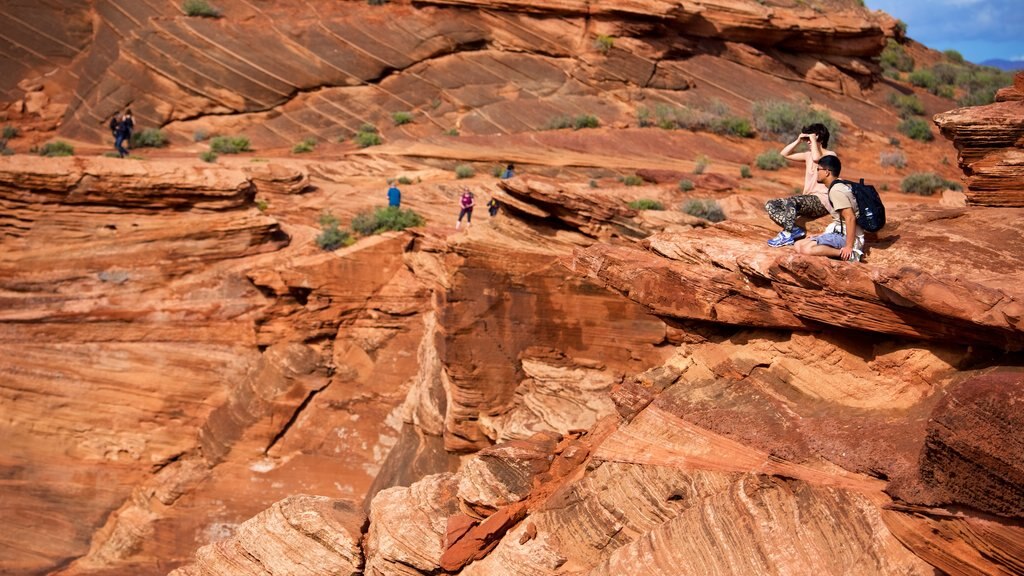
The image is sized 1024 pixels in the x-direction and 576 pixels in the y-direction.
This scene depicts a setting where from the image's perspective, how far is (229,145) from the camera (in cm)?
2917

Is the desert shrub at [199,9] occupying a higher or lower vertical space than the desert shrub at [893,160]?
higher

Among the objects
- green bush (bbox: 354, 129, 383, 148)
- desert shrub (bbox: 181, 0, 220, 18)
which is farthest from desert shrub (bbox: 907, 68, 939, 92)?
desert shrub (bbox: 181, 0, 220, 18)

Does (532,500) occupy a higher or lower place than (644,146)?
lower

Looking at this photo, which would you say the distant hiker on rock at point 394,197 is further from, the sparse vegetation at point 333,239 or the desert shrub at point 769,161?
the desert shrub at point 769,161

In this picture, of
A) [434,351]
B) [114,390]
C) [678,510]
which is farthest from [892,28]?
[678,510]

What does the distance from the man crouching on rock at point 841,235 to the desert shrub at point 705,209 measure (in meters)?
9.43

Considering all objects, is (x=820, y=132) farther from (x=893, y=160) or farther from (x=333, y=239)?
(x=893, y=160)

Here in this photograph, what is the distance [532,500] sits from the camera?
9039 mm

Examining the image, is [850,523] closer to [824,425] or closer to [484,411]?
[824,425]

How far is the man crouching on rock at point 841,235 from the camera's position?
830 centimetres

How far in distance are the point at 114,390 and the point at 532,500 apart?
485 inches

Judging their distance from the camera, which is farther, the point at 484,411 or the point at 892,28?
the point at 892,28

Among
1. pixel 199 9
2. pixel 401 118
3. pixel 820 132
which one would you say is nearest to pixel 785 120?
pixel 401 118

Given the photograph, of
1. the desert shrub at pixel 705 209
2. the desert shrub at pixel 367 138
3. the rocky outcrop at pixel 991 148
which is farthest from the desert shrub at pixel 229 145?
the rocky outcrop at pixel 991 148
